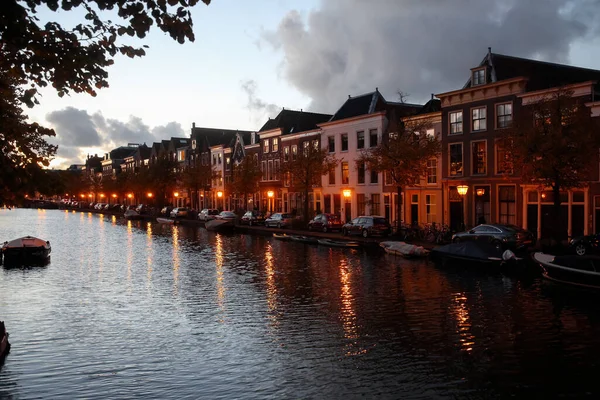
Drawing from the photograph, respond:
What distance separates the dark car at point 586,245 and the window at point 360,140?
29.1m

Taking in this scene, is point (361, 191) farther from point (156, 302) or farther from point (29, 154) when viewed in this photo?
point (29, 154)

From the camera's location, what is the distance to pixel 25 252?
31.1 m

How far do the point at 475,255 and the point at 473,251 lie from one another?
0.24 metres

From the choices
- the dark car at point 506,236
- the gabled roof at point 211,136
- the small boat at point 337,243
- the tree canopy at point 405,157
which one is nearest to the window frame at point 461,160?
the tree canopy at point 405,157

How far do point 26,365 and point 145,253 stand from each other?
79.0ft

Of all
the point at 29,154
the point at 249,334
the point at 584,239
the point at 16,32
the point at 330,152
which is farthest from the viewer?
the point at 330,152

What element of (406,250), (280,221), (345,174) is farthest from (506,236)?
(345,174)

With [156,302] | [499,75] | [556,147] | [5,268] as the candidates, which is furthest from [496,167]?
[5,268]

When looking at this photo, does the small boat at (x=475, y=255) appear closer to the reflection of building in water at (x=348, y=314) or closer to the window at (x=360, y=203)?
the reflection of building in water at (x=348, y=314)

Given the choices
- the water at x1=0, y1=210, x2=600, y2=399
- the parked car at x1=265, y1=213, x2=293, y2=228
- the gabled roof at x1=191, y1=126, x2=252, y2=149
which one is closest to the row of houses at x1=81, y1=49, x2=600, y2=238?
the parked car at x1=265, y1=213, x2=293, y2=228

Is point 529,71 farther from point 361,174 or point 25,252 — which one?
point 25,252

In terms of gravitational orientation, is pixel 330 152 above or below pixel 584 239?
above

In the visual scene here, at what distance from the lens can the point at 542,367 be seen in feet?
40.3

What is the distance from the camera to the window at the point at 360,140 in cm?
5572
